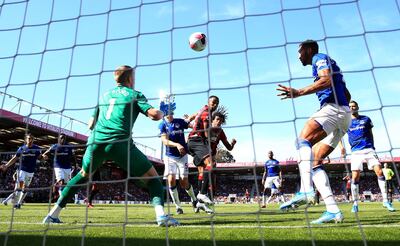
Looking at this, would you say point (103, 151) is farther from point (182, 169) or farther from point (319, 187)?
point (182, 169)

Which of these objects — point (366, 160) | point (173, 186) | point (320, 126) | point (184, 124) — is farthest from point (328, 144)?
point (173, 186)

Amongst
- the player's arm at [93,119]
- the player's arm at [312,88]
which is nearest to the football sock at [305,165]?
the player's arm at [312,88]

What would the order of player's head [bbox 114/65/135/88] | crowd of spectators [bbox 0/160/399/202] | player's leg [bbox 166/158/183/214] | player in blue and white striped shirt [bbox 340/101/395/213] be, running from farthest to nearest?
1. crowd of spectators [bbox 0/160/399/202]
2. player in blue and white striped shirt [bbox 340/101/395/213]
3. player's leg [bbox 166/158/183/214]
4. player's head [bbox 114/65/135/88]

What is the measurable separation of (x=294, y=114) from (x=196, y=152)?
3634 millimetres

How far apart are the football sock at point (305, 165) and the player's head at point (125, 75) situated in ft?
6.43

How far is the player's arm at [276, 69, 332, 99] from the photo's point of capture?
3.49 m

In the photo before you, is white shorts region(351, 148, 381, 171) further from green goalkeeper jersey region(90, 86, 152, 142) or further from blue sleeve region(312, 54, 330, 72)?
green goalkeeper jersey region(90, 86, 152, 142)

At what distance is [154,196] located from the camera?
4031 millimetres

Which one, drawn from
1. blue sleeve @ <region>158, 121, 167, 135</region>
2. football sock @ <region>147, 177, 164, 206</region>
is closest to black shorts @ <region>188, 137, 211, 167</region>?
blue sleeve @ <region>158, 121, 167, 135</region>

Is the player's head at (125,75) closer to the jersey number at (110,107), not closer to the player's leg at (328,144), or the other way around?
the jersey number at (110,107)

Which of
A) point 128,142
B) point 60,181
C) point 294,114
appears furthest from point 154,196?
point 60,181

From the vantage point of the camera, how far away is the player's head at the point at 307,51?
4316 mm

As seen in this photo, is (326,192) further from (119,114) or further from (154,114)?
(119,114)

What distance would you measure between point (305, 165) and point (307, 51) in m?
1.38
